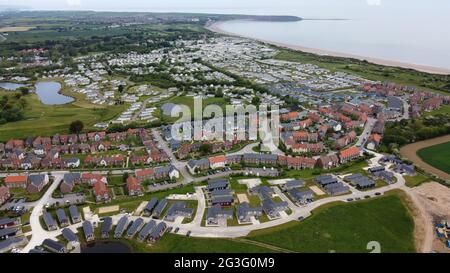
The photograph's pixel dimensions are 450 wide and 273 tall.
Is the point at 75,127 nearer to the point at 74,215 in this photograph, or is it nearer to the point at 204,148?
the point at 204,148

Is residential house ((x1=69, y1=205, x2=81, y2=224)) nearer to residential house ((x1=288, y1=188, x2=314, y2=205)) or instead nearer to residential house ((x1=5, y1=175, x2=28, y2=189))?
residential house ((x1=5, y1=175, x2=28, y2=189))

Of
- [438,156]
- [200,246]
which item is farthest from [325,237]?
[438,156]

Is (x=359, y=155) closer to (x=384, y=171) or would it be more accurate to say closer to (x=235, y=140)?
(x=384, y=171)

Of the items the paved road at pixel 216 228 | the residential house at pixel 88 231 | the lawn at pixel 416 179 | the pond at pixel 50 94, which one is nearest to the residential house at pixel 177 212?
the paved road at pixel 216 228

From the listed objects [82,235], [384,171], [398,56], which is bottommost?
[82,235]

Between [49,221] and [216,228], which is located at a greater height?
[216,228]
